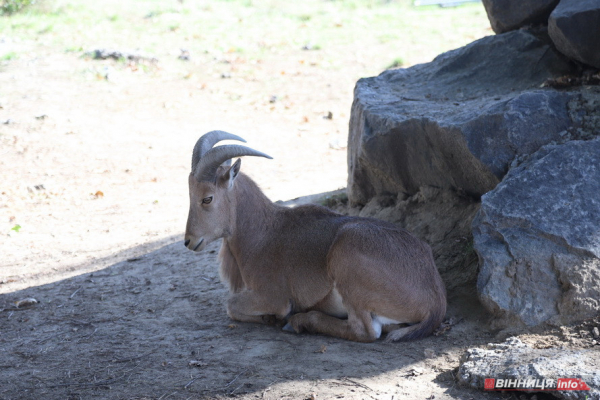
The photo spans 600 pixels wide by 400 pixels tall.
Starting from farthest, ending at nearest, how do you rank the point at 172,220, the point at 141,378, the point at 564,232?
the point at 172,220 → the point at 564,232 → the point at 141,378

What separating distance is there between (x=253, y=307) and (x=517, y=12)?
480 cm

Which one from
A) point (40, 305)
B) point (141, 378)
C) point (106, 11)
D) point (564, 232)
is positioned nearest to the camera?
point (141, 378)

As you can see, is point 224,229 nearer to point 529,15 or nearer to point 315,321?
point 315,321

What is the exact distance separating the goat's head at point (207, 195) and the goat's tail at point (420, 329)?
1.97 metres

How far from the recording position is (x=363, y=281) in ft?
18.1

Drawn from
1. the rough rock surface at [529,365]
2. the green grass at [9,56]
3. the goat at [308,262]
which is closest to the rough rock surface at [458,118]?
the goat at [308,262]

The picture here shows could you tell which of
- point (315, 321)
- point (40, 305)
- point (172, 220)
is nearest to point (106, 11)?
point (172, 220)

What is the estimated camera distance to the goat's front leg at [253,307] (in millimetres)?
6062

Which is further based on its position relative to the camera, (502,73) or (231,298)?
(502,73)

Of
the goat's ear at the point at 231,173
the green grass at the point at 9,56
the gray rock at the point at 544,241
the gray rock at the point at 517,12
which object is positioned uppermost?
the green grass at the point at 9,56

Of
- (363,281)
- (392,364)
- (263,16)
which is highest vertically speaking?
(263,16)

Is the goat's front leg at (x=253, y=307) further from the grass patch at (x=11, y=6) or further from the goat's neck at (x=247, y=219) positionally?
the grass patch at (x=11, y=6)

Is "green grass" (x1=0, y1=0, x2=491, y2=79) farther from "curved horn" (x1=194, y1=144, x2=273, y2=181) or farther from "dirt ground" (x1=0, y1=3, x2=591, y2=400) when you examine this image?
"curved horn" (x1=194, y1=144, x2=273, y2=181)

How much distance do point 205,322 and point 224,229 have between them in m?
0.93
